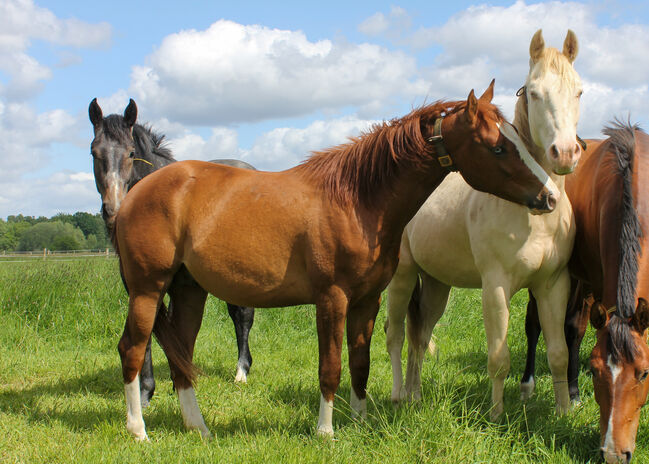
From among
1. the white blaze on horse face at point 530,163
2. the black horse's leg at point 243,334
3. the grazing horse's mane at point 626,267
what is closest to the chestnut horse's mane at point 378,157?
the white blaze on horse face at point 530,163

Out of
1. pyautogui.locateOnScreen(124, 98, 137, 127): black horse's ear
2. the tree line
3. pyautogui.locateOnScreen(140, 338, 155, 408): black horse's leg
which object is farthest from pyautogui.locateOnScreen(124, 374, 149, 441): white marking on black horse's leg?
the tree line

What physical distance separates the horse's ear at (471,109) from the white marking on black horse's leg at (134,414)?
2875 mm

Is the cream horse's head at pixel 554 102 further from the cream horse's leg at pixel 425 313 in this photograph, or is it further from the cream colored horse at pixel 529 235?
the cream horse's leg at pixel 425 313

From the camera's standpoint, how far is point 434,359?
545 cm

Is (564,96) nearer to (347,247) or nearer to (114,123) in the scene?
(347,247)

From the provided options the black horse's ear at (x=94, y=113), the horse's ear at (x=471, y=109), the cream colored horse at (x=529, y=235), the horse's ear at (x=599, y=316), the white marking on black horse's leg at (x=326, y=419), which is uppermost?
the black horse's ear at (x=94, y=113)

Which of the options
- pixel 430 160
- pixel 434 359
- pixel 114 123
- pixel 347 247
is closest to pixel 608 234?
pixel 430 160

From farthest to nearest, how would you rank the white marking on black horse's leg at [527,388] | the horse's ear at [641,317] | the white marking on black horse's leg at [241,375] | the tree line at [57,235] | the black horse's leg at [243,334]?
the tree line at [57,235], the black horse's leg at [243,334], the white marking on black horse's leg at [241,375], the white marking on black horse's leg at [527,388], the horse's ear at [641,317]

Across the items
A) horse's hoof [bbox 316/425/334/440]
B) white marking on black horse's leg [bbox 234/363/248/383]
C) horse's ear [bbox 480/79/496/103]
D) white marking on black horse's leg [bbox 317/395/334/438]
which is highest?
horse's ear [bbox 480/79/496/103]

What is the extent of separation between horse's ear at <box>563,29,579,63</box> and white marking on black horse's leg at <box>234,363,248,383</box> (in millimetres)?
4088

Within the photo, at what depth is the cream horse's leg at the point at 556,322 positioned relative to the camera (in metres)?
3.82

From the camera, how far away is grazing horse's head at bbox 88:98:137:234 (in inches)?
180

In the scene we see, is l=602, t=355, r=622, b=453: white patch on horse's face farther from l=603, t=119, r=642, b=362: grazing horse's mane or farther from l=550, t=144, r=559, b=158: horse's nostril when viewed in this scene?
l=550, t=144, r=559, b=158: horse's nostril

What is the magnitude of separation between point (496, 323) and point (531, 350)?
5.16 feet
